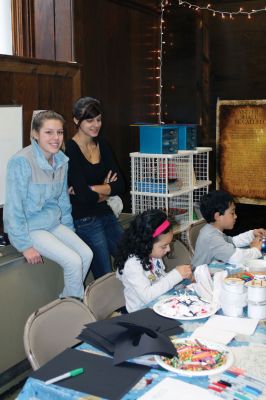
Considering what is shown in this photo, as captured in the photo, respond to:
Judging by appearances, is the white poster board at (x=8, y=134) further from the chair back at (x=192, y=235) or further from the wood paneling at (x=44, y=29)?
the chair back at (x=192, y=235)

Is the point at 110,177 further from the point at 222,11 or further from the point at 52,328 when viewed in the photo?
the point at 222,11

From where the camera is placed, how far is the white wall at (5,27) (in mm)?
3330

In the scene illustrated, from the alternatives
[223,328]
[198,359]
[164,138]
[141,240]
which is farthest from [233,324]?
[164,138]

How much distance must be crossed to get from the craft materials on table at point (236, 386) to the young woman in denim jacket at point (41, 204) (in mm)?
1444

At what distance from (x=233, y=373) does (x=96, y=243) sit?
5.73 ft

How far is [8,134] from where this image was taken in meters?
2.98

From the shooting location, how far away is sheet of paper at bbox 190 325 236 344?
1586 mm

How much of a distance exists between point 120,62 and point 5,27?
104 cm

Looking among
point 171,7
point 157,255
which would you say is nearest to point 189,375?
point 157,255

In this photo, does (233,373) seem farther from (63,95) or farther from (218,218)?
(63,95)

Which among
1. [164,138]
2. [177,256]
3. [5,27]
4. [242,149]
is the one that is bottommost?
[177,256]

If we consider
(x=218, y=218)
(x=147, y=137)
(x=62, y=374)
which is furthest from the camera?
(x=147, y=137)

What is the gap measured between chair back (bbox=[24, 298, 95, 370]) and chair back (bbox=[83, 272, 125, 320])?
3.8 inches

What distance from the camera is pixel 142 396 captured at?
4.18 ft
